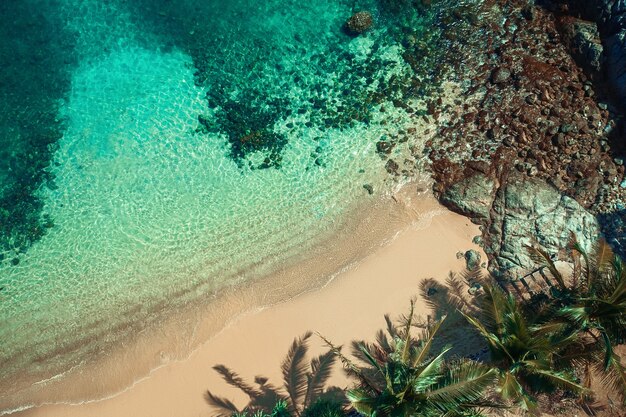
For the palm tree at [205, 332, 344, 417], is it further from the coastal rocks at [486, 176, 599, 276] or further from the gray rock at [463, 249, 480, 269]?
the coastal rocks at [486, 176, 599, 276]

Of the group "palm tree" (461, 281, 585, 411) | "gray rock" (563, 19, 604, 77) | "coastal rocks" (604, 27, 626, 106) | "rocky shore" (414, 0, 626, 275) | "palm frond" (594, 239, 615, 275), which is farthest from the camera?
"gray rock" (563, 19, 604, 77)

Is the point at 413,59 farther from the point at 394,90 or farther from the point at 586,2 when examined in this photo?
the point at 586,2

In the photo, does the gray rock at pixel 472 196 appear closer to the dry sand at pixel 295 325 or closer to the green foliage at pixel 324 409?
the dry sand at pixel 295 325

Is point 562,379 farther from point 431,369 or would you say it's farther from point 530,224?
point 530,224

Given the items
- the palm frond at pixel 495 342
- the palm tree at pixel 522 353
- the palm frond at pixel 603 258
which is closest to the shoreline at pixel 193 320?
the palm tree at pixel 522 353

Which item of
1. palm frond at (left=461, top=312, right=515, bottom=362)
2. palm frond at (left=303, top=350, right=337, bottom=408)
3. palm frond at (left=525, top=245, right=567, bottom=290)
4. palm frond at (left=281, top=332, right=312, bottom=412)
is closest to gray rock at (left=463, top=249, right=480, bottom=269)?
palm frond at (left=525, top=245, right=567, bottom=290)

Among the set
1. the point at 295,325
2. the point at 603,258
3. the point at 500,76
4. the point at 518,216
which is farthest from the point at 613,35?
the point at 295,325

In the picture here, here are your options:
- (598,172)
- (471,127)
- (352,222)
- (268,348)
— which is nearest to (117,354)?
(268,348)

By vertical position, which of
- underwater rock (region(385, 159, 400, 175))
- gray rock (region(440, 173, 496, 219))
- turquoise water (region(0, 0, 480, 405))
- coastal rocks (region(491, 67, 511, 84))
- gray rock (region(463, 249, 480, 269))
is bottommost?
→ gray rock (region(463, 249, 480, 269))
